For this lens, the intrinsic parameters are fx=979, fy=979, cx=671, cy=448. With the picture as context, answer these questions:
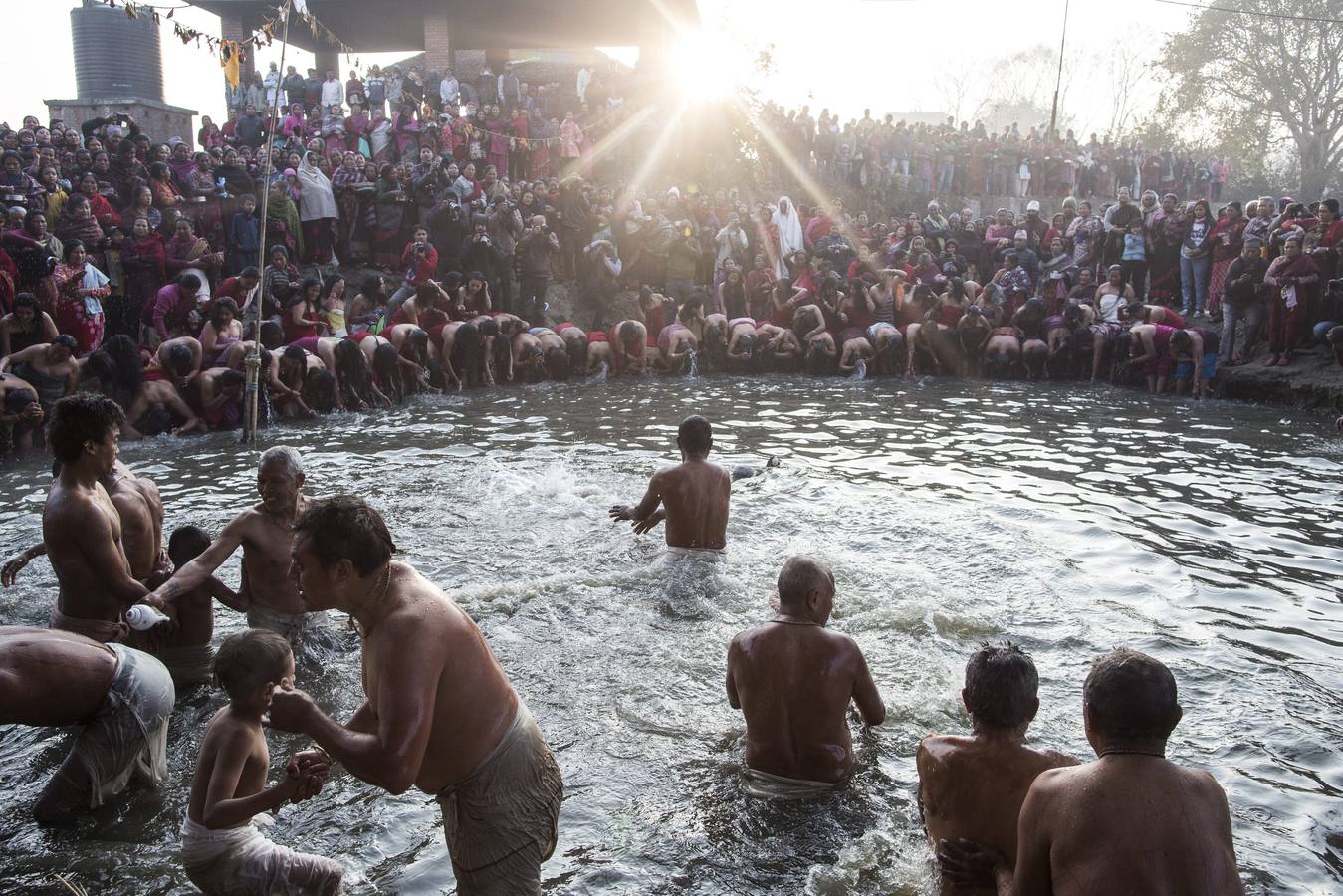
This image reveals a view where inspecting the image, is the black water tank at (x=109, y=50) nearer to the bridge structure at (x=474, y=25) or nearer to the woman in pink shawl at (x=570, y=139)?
the bridge structure at (x=474, y=25)

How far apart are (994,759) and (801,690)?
97 centimetres

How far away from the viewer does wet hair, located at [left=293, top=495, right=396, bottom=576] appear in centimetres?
256

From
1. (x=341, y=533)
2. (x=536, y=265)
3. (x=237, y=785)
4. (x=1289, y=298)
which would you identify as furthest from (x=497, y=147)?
(x=341, y=533)

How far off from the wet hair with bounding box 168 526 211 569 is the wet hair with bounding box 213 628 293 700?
2.13 metres

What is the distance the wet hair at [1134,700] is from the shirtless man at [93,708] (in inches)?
135

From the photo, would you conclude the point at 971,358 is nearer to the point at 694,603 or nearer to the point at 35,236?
the point at 694,603

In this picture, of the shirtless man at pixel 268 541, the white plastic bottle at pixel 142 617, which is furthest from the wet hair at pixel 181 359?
the white plastic bottle at pixel 142 617

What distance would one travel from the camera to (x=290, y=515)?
480 cm

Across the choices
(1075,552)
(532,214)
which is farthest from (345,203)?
(1075,552)

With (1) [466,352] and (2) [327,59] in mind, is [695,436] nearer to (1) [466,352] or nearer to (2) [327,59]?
(1) [466,352]

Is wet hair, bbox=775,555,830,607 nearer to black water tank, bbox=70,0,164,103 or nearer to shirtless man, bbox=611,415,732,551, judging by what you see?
shirtless man, bbox=611,415,732,551

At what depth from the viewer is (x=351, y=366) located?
12.7 meters

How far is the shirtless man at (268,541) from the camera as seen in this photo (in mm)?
4633

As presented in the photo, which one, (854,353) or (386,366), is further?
(854,353)
